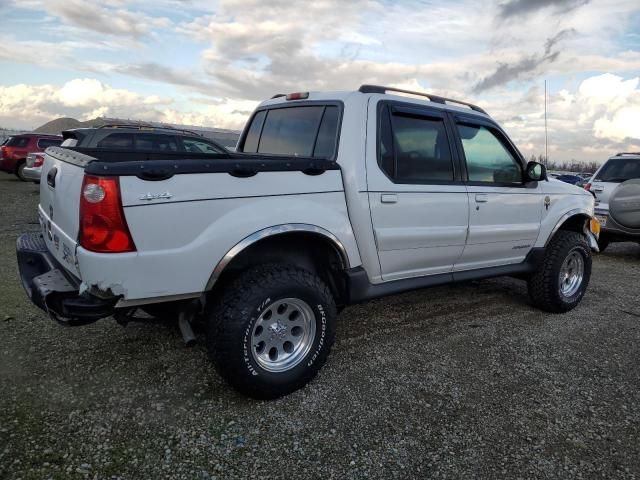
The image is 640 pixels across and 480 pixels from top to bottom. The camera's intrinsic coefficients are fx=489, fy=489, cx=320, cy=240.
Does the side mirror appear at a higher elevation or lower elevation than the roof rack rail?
lower

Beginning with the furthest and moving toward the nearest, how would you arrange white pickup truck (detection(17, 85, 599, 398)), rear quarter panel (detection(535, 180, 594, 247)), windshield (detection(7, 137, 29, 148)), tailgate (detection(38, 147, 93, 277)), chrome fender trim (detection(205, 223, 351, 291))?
windshield (detection(7, 137, 29, 148)) → rear quarter panel (detection(535, 180, 594, 247)) → chrome fender trim (detection(205, 223, 351, 291)) → tailgate (detection(38, 147, 93, 277)) → white pickup truck (detection(17, 85, 599, 398))

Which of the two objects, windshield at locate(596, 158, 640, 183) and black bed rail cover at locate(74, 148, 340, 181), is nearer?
black bed rail cover at locate(74, 148, 340, 181)

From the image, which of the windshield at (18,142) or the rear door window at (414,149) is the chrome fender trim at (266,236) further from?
the windshield at (18,142)

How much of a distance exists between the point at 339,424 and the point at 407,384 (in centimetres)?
66

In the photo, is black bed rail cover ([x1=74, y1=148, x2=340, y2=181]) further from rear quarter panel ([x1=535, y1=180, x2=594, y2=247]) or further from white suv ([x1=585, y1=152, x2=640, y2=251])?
white suv ([x1=585, y1=152, x2=640, y2=251])

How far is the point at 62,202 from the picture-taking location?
108 inches

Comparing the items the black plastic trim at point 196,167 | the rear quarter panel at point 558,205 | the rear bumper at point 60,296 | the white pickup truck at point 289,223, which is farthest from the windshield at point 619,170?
the rear bumper at point 60,296

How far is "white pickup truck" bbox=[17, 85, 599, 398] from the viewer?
2.46 metres

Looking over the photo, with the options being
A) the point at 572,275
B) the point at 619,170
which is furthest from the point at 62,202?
the point at 619,170

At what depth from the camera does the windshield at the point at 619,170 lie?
316 inches

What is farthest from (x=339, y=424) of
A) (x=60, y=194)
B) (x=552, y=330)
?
(x=552, y=330)

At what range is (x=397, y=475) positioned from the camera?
93.3 inches

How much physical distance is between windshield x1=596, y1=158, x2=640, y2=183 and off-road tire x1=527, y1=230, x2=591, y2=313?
409 centimetres

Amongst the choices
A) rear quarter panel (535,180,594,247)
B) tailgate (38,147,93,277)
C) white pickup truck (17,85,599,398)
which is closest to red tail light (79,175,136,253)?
white pickup truck (17,85,599,398)
